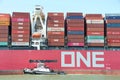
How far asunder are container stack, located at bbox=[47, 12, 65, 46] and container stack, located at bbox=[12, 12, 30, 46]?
228 centimetres

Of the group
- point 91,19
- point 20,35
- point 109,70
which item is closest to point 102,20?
point 91,19

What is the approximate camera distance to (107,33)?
179 feet

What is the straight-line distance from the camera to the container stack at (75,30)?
54.2 metres

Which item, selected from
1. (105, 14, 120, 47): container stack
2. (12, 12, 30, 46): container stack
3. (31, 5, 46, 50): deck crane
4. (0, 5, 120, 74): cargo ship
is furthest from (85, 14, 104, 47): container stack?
(12, 12, 30, 46): container stack

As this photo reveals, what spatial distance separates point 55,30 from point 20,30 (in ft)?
12.3

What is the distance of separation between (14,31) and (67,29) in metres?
5.69

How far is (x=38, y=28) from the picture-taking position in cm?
5659

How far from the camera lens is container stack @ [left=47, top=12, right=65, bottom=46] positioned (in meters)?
54.3

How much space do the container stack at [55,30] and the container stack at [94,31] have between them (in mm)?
2779

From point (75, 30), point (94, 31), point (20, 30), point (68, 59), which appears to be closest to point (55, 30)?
point (75, 30)

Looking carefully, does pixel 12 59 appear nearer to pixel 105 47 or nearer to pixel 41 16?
pixel 41 16

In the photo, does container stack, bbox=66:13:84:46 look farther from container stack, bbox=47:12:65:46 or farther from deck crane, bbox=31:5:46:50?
deck crane, bbox=31:5:46:50

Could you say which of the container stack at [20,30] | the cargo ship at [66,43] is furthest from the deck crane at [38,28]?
the container stack at [20,30]

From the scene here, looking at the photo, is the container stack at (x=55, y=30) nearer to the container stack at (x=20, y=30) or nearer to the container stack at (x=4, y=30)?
the container stack at (x=20, y=30)
